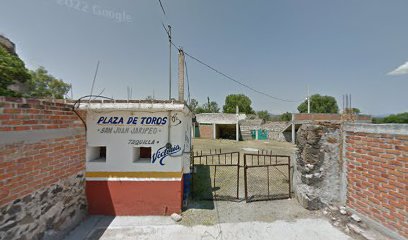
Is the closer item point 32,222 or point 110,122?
point 32,222

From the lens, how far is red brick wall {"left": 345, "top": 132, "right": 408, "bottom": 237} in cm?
352

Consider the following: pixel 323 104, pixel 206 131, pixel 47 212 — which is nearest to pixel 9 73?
pixel 47 212

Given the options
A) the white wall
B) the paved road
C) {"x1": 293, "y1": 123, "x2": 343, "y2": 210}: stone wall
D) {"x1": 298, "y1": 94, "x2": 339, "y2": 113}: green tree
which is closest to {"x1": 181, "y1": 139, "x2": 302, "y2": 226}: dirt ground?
the paved road

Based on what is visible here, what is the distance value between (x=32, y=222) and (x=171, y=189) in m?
2.67

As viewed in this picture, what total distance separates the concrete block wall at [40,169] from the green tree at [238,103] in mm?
50064

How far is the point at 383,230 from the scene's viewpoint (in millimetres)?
3809

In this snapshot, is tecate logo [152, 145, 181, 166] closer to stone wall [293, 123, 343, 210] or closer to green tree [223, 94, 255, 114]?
stone wall [293, 123, 343, 210]

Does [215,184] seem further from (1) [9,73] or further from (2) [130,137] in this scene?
(1) [9,73]

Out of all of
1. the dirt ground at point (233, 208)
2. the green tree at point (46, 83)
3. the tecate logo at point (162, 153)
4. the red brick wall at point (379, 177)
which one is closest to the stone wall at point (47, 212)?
the tecate logo at point (162, 153)

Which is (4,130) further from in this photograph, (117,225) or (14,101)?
(117,225)

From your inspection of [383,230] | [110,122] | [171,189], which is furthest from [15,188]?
[383,230]

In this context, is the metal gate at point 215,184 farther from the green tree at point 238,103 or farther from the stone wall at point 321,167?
the green tree at point 238,103

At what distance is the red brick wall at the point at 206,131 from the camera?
30.2 m

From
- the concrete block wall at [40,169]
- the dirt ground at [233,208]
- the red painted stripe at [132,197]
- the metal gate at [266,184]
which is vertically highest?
the concrete block wall at [40,169]
